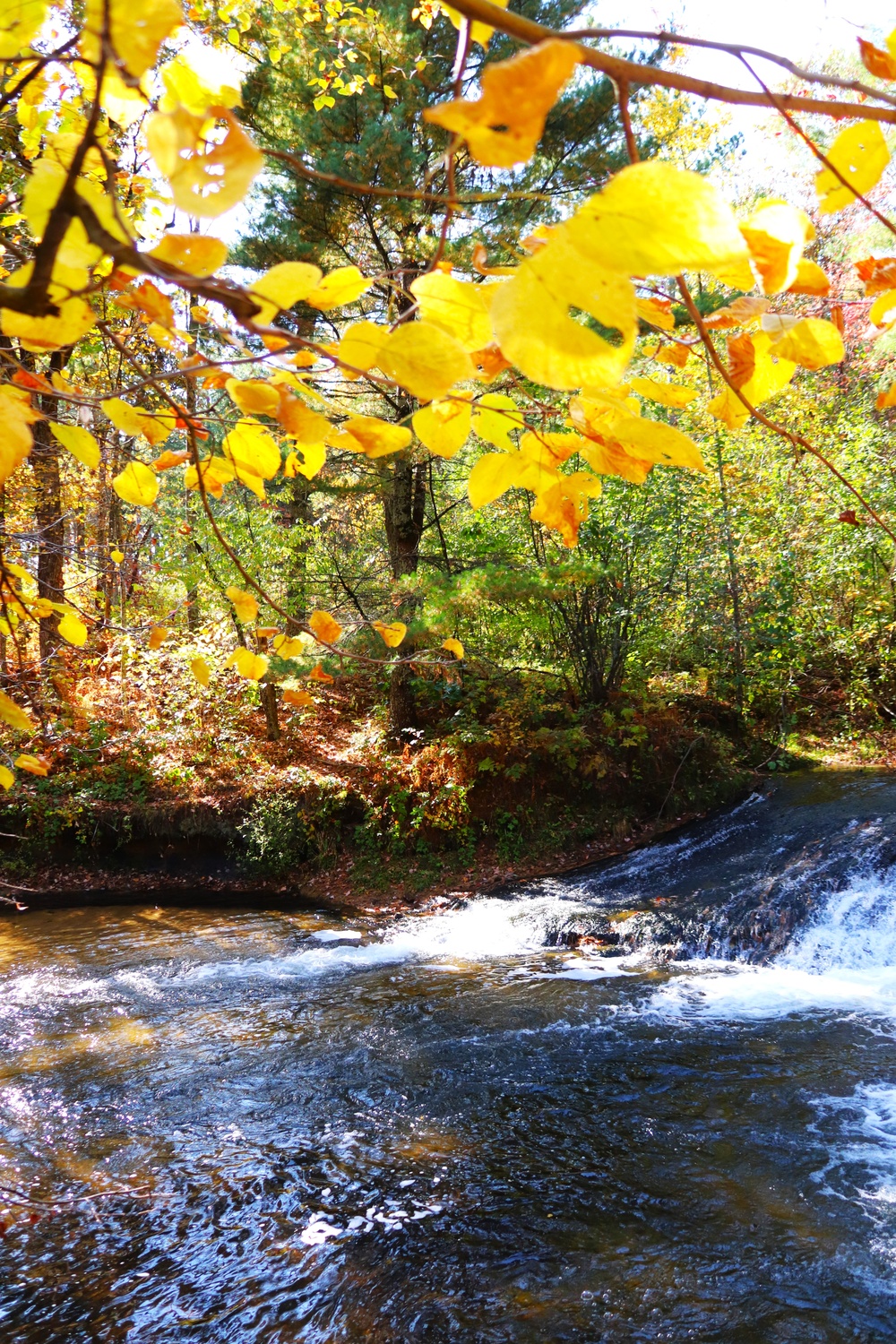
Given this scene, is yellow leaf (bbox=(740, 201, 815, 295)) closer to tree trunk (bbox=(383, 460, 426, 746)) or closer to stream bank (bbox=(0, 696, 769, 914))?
stream bank (bbox=(0, 696, 769, 914))

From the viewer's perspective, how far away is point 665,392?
535 millimetres

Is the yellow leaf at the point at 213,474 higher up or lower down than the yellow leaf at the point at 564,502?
higher up

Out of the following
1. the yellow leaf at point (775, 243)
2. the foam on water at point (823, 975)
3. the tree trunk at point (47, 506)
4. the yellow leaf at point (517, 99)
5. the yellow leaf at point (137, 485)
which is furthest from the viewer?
the tree trunk at point (47, 506)

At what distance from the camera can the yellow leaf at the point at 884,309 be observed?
19.7 inches

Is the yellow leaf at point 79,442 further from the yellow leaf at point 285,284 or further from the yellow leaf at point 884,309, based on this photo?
the yellow leaf at point 884,309

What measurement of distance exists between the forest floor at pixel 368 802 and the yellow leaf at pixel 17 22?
6.24 m

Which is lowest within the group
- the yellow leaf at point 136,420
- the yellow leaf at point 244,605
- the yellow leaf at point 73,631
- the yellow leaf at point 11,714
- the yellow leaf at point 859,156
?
the yellow leaf at point 11,714

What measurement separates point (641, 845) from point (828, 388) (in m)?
5.49

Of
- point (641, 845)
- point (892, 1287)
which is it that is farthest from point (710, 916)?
point (892, 1287)

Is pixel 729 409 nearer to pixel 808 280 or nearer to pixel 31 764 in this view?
pixel 808 280

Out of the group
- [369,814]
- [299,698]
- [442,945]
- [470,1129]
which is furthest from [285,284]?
[369,814]

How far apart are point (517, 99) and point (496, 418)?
0.33 m

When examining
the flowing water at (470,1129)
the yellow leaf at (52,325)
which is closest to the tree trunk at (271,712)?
the flowing water at (470,1129)

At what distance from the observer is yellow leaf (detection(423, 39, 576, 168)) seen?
263 mm
